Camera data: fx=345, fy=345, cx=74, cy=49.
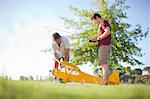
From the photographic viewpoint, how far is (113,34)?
7.36 meters

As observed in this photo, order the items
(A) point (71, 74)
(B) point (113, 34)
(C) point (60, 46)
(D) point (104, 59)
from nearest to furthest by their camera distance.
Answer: (D) point (104, 59) → (A) point (71, 74) → (C) point (60, 46) → (B) point (113, 34)

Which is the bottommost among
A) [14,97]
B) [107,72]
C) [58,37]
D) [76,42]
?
[14,97]

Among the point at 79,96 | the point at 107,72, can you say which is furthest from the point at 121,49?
the point at 79,96

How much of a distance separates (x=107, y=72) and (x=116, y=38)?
14.7ft

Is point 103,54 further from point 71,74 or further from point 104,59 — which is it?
point 71,74

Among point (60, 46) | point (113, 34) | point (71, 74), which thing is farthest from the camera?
point (113, 34)

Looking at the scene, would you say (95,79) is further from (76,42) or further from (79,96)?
(76,42)

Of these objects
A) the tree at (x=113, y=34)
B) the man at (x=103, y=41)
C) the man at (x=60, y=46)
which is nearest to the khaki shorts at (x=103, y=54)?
the man at (x=103, y=41)

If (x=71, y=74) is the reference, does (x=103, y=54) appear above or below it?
above

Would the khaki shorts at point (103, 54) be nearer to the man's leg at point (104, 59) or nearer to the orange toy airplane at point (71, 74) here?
the man's leg at point (104, 59)

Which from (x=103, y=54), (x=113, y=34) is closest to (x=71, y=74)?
(x=103, y=54)

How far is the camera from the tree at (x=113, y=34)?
729 centimetres

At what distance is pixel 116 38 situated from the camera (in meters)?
7.47

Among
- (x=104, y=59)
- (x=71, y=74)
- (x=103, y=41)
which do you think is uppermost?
(x=103, y=41)
